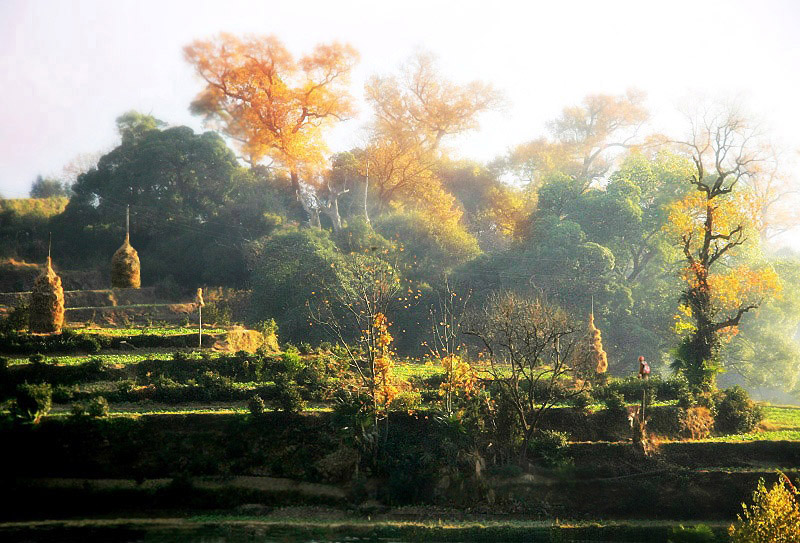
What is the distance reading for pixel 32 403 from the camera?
21.3 metres

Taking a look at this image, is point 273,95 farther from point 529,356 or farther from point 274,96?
point 529,356

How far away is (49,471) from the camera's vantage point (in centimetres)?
2047

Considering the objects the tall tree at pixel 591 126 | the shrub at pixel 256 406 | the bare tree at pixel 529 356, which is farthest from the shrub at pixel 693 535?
the tall tree at pixel 591 126

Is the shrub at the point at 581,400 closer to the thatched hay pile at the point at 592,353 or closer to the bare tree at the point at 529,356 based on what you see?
the bare tree at the point at 529,356

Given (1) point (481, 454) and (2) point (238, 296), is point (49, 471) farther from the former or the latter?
(2) point (238, 296)

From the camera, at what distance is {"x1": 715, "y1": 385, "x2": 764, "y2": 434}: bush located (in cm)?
2708

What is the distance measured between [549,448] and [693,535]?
488 centimetres

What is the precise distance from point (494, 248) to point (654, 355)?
41.4 ft

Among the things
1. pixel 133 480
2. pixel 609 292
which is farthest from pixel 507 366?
pixel 133 480

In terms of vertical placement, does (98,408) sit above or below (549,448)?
above

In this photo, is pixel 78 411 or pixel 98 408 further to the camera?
pixel 98 408

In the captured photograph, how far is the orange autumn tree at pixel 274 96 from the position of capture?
45156 millimetres

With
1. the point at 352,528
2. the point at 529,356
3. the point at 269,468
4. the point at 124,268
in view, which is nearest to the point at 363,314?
the point at 529,356

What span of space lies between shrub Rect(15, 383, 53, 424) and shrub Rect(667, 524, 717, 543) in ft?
58.7
